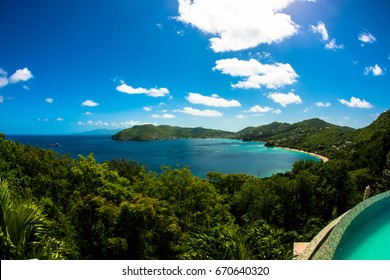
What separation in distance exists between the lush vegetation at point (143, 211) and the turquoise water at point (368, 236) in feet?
4.77

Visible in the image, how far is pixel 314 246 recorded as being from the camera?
680cm

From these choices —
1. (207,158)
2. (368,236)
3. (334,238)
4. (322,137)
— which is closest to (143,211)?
(334,238)

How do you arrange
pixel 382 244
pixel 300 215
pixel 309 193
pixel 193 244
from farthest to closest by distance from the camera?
pixel 309 193 → pixel 300 215 → pixel 382 244 → pixel 193 244

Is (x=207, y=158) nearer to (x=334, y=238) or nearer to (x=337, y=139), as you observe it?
(x=337, y=139)

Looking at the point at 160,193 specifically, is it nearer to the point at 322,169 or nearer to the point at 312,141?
the point at 322,169

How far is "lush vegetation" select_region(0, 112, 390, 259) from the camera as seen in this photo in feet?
12.6

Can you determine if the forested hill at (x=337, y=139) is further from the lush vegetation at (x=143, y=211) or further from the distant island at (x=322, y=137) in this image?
the lush vegetation at (x=143, y=211)

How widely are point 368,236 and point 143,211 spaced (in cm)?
701

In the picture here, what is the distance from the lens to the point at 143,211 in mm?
6805

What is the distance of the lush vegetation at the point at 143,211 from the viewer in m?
3.83

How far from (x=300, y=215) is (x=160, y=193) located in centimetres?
979

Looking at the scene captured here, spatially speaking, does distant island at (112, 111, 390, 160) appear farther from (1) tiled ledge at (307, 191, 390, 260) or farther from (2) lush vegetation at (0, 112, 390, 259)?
(1) tiled ledge at (307, 191, 390, 260)

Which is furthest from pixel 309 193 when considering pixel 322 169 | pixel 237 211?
pixel 237 211

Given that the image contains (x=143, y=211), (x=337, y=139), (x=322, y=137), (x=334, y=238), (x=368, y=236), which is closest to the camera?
(x=334, y=238)
